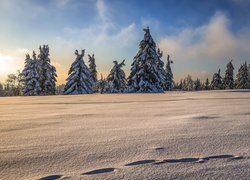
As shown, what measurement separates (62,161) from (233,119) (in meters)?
2.31

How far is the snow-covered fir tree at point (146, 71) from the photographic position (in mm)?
24484

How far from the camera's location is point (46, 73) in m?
32.8

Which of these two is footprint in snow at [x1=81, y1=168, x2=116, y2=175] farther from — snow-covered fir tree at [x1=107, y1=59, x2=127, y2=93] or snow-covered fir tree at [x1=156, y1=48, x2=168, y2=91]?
snow-covered fir tree at [x1=107, y1=59, x2=127, y2=93]

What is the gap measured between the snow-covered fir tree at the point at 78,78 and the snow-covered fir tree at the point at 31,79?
4789 mm

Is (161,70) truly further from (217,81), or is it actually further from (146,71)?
(217,81)

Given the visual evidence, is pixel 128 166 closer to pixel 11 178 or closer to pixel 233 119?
pixel 11 178

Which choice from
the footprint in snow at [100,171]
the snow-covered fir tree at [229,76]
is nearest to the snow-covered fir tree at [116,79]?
the snow-covered fir tree at [229,76]

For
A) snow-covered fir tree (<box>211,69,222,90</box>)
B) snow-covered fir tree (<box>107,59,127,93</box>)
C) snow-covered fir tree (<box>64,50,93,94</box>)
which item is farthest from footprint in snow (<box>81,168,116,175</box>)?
snow-covered fir tree (<box>211,69,222,90</box>)

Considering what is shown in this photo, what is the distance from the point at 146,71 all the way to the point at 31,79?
16.3 m

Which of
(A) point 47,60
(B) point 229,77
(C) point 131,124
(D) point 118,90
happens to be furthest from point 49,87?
(B) point 229,77

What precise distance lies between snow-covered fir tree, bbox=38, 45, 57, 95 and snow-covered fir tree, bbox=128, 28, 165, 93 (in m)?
13.6

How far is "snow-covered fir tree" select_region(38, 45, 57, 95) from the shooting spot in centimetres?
3238

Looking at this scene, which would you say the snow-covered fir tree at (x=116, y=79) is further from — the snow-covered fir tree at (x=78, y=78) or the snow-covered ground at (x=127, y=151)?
the snow-covered ground at (x=127, y=151)

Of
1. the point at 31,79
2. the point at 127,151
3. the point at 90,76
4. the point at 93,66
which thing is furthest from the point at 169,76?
the point at 127,151
